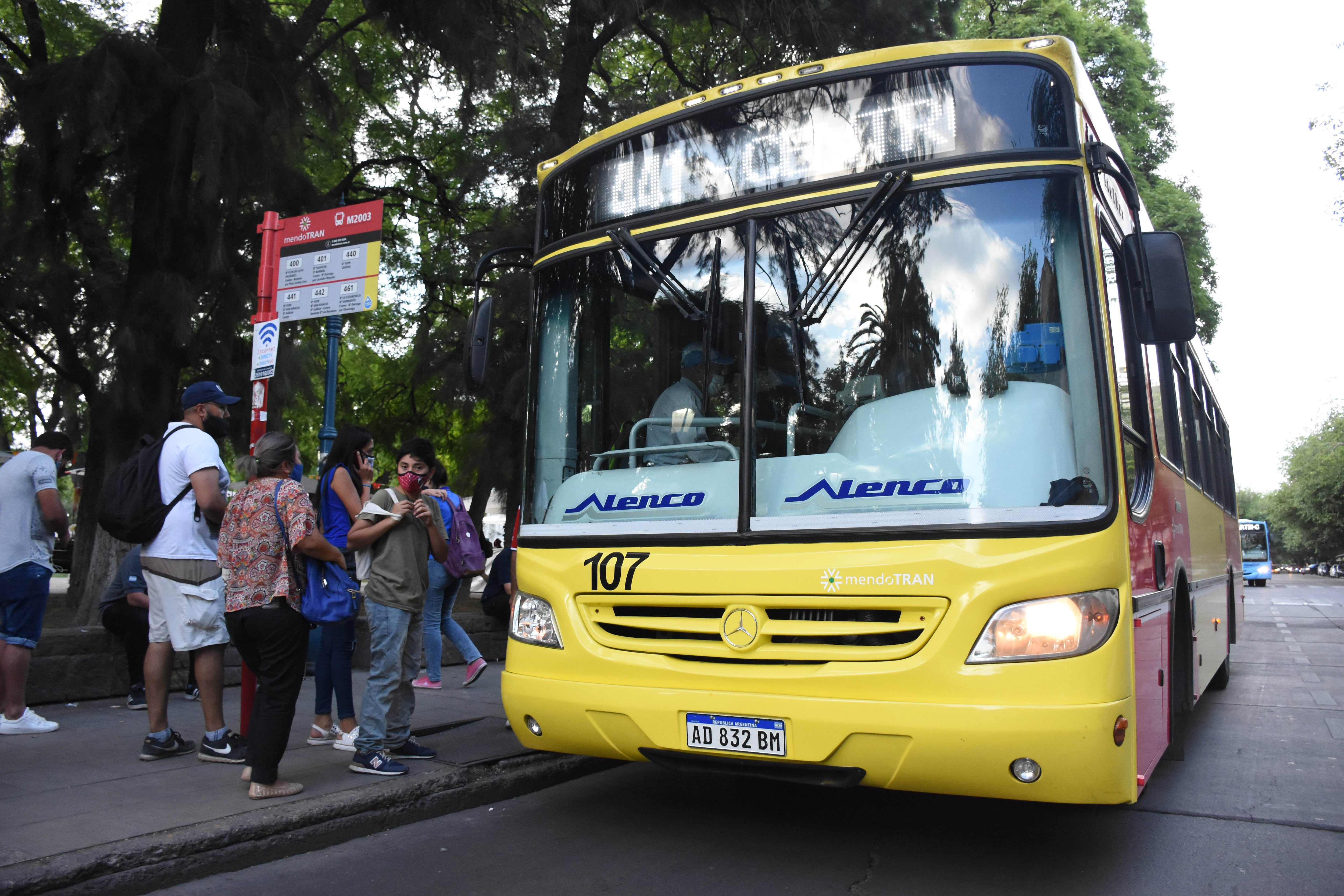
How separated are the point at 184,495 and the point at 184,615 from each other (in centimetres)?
63

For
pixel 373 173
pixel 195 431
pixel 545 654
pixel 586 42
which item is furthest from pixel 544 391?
pixel 373 173

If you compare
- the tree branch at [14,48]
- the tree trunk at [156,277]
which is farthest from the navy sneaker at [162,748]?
the tree branch at [14,48]

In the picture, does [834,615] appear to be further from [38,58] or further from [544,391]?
[38,58]

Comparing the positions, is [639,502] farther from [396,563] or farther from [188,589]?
[188,589]

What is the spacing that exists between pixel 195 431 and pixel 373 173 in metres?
15.0

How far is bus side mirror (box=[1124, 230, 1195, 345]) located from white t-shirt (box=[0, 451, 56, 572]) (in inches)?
233

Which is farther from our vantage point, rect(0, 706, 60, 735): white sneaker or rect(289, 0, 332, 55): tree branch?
rect(289, 0, 332, 55): tree branch

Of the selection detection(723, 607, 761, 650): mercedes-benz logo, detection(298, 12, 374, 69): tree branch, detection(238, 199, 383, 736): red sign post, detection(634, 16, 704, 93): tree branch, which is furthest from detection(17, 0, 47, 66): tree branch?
detection(723, 607, 761, 650): mercedes-benz logo

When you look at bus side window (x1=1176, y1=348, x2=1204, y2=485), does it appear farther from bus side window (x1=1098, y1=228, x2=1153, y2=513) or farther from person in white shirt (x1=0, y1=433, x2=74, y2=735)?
person in white shirt (x1=0, y1=433, x2=74, y2=735)

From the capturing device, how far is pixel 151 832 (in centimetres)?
426

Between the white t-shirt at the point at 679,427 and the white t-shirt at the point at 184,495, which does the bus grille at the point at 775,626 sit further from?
the white t-shirt at the point at 184,495

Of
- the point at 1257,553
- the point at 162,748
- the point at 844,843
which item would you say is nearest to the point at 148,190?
the point at 162,748

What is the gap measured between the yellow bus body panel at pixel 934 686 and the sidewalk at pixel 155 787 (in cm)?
154

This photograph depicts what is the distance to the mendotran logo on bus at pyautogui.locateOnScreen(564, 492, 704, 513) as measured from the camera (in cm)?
451
